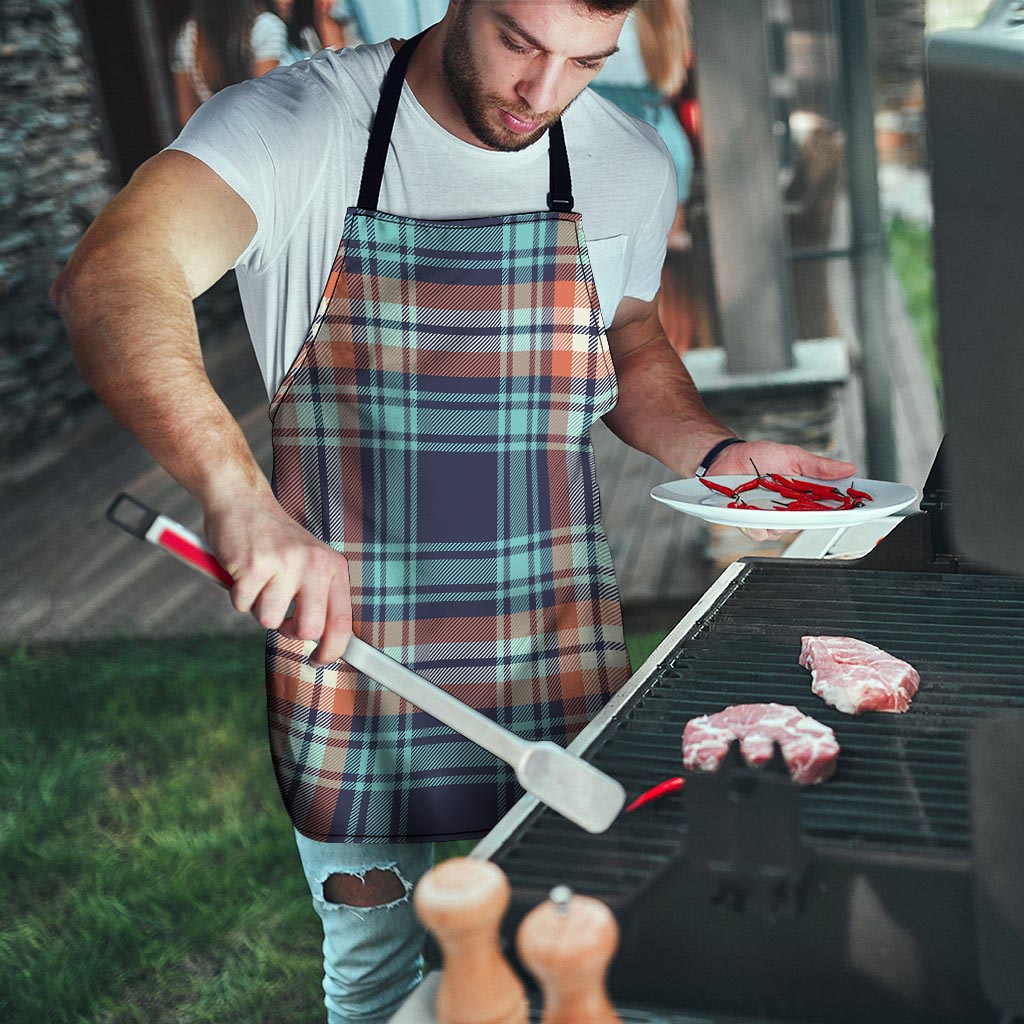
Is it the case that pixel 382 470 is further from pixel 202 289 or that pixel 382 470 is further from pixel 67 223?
pixel 67 223

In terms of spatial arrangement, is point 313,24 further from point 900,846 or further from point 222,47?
point 900,846

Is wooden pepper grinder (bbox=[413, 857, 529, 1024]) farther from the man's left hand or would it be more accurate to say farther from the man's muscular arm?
the man's left hand

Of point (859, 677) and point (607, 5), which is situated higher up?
point (607, 5)

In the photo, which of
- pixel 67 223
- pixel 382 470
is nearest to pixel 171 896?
pixel 382 470

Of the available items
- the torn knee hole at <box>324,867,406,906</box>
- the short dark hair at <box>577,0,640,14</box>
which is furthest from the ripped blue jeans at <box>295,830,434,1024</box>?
the short dark hair at <box>577,0,640,14</box>

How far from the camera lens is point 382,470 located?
186cm

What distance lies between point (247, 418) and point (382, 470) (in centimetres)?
522

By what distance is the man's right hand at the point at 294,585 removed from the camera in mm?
1281

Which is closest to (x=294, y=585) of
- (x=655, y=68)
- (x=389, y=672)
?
(x=389, y=672)

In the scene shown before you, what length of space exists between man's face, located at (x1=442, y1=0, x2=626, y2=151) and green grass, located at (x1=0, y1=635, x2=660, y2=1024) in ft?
6.52

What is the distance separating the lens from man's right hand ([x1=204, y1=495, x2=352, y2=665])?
1.28 meters

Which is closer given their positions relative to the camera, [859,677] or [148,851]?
[859,677]

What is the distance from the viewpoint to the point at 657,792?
3.97 feet

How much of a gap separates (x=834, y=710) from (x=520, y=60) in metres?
0.96
